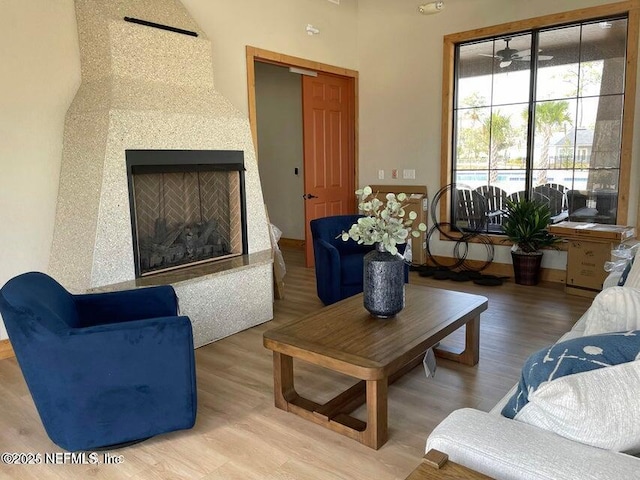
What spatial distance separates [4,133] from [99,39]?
898 mm

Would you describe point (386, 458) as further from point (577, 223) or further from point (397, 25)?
point (397, 25)

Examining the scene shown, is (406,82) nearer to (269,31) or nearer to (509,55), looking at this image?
(509,55)

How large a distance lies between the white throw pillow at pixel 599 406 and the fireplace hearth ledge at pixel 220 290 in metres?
2.66

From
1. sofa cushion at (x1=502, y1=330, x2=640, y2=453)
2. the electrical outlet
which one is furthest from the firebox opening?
sofa cushion at (x1=502, y1=330, x2=640, y2=453)

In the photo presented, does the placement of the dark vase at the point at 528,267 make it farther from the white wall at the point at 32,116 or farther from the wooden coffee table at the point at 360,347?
the white wall at the point at 32,116

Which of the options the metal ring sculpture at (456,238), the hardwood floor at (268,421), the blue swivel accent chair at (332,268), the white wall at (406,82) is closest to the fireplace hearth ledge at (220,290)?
the hardwood floor at (268,421)

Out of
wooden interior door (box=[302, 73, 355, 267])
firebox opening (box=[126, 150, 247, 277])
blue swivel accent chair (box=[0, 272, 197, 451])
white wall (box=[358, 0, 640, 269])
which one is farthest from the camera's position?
wooden interior door (box=[302, 73, 355, 267])

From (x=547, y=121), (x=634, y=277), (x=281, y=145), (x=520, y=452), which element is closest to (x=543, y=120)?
(x=547, y=121)

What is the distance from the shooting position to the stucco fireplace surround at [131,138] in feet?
10.4

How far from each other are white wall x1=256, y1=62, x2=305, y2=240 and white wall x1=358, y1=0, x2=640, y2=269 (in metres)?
1.22

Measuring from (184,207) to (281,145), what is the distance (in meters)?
3.87

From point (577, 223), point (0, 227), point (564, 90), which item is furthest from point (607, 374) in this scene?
point (564, 90)

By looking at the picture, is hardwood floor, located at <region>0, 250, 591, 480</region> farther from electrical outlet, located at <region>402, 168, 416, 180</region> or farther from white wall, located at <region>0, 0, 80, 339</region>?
electrical outlet, located at <region>402, 168, 416, 180</region>

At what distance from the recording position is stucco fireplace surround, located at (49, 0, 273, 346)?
3.17 m
